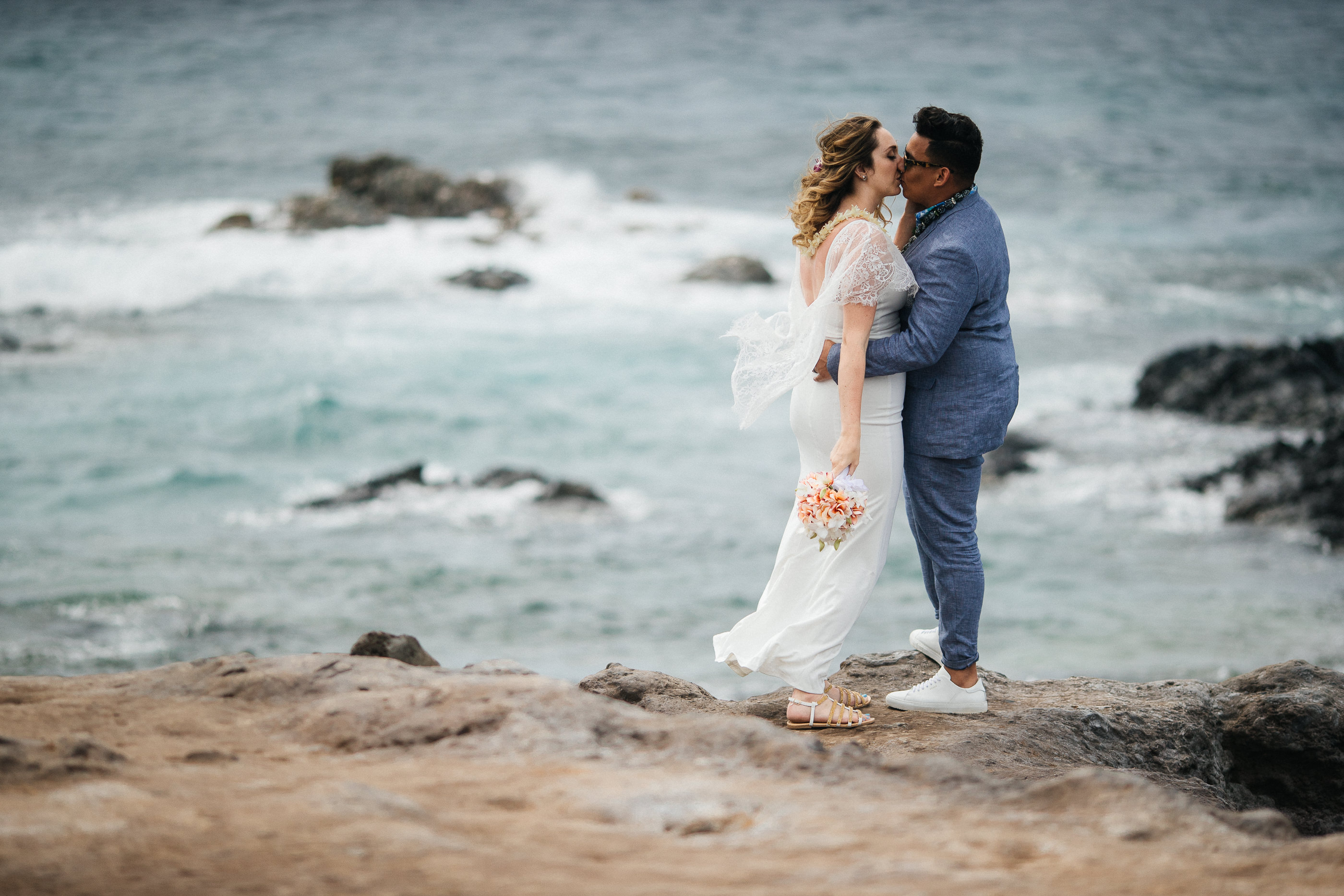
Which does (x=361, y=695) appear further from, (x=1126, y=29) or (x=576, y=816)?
(x=1126, y=29)

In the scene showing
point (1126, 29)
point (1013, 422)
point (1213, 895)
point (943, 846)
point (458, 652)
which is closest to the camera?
point (1213, 895)

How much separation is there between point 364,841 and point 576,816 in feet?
1.68

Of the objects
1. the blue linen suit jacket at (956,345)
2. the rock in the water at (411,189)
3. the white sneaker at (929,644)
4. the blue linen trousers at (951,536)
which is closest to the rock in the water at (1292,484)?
the white sneaker at (929,644)

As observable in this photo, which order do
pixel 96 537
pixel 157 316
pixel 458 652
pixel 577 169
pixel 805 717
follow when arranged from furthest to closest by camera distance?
pixel 577 169 < pixel 157 316 < pixel 96 537 < pixel 458 652 < pixel 805 717

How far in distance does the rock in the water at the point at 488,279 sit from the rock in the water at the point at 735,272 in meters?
3.33

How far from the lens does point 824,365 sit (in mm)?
3994

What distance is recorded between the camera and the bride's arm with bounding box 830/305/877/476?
3830 millimetres

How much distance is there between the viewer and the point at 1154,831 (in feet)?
8.80

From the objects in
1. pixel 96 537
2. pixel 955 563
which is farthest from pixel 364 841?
pixel 96 537

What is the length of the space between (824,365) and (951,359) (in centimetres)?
44

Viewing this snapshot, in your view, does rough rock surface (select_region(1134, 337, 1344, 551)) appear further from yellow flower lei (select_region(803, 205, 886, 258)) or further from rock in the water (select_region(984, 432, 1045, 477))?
yellow flower lei (select_region(803, 205, 886, 258))

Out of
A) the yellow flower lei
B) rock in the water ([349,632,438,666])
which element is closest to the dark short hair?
the yellow flower lei

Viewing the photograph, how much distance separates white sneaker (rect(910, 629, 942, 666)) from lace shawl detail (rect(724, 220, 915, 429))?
1.19 m

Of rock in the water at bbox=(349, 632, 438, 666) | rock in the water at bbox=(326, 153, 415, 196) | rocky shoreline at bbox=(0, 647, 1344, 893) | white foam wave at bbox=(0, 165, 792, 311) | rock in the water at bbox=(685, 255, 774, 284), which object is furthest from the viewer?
rock in the water at bbox=(326, 153, 415, 196)
